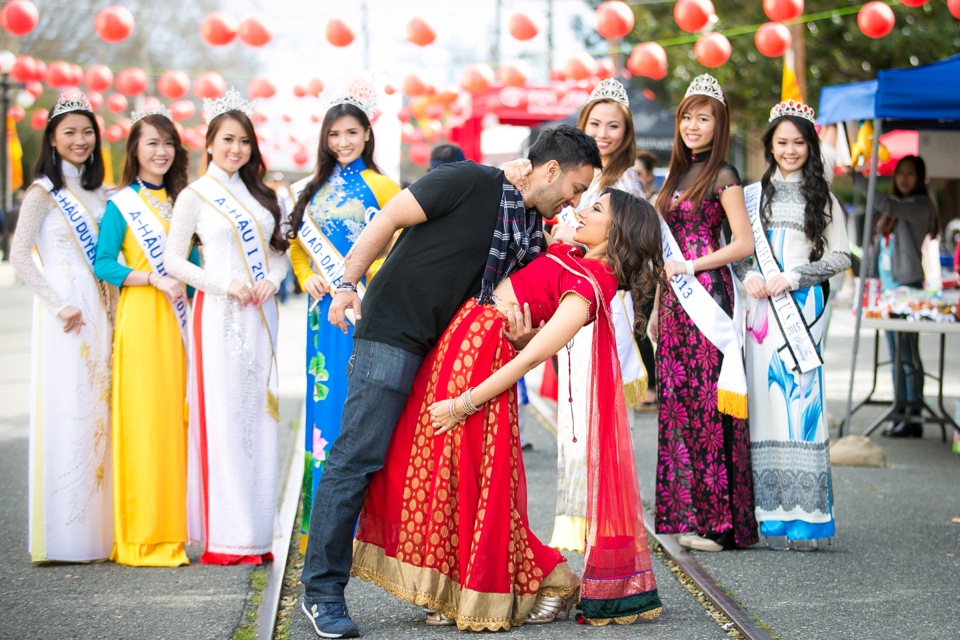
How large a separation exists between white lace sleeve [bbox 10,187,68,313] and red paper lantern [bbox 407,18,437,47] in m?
10.3

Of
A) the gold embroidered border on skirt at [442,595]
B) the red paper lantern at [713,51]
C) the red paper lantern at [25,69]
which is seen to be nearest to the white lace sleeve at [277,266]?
the gold embroidered border on skirt at [442,595]

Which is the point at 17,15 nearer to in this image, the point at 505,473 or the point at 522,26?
the point at 522,26

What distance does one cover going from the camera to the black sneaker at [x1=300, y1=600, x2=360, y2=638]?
3.89 m

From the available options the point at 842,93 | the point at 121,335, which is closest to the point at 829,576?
the point at 121,335

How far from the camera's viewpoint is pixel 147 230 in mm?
5043

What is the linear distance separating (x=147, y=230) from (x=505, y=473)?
2106 millimetres

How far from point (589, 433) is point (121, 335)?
6.97ft

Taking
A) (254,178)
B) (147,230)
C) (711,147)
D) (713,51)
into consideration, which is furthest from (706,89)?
(713,51)

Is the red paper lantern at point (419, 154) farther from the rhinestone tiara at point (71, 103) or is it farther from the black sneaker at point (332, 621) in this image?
the black sneaker at point (332, 621)

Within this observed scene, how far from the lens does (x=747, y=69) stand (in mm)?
23141

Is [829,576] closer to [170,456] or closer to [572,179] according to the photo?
[572,179]

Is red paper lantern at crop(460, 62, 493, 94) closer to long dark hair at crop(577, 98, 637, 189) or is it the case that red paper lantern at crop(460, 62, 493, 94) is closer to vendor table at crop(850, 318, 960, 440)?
vendor table at crop(850, 318, 960, 440)

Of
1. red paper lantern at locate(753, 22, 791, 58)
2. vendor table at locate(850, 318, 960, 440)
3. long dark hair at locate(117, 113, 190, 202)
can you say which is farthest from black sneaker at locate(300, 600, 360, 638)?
red paper lantern at locate(753, 22, 791, 58)

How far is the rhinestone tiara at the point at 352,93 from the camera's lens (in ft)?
16.6
